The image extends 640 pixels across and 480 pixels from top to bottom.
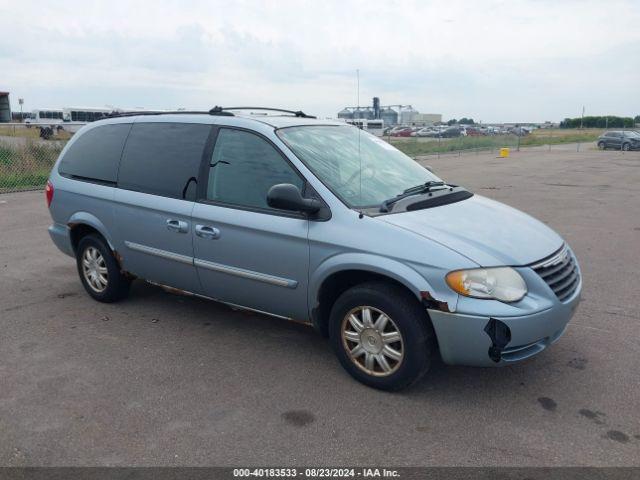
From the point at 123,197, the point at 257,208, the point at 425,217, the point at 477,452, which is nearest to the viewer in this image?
the point at 477,452

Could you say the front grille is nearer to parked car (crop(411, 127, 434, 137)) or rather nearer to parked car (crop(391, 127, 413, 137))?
parked car (crop(411, 127, 434, 137))

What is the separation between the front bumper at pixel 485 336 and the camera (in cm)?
335

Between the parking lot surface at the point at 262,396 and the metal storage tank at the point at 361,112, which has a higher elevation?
the metal storage tank at the point at 361,112

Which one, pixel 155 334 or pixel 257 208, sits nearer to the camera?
pixel 257 208

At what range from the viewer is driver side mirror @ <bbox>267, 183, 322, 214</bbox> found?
12.2ft

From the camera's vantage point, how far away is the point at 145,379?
3975mm

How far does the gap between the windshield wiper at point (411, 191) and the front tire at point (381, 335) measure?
0.56m

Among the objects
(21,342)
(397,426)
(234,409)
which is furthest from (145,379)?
(397,426)

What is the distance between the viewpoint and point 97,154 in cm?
547

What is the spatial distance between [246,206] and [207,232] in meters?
0.38

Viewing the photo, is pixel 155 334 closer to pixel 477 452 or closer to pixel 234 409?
pixel 234 409

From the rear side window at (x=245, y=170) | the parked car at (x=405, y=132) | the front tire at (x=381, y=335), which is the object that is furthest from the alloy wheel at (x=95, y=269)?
the parked car at (x=405, y=132)

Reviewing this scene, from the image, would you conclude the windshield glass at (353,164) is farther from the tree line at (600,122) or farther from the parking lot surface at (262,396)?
the tree line at (600,122)

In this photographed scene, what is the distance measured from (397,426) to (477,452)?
0.47 metres
